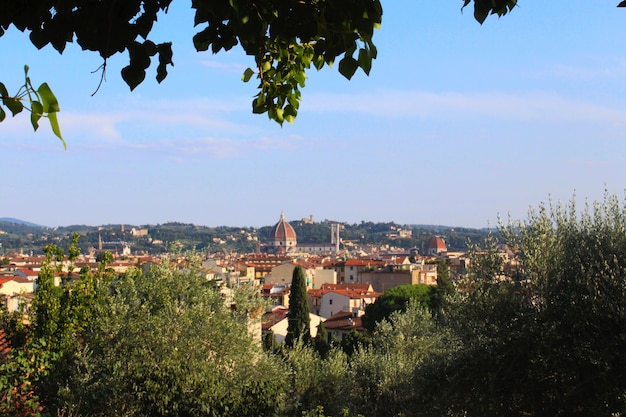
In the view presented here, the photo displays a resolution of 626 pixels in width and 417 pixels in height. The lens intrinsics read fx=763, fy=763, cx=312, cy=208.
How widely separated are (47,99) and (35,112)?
→ 74mm

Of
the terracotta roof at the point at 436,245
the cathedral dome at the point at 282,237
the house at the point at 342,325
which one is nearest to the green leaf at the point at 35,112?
the house at the point at 342,325

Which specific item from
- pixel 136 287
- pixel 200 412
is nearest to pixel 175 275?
pixel 136 287

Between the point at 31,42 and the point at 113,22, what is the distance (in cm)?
25

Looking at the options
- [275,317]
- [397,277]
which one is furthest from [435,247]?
[275,317]

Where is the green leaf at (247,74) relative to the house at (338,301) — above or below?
above

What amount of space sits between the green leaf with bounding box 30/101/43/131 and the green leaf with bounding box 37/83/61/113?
4cm

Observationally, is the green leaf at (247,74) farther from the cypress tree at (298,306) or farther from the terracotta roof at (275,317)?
the terracotta roof at (275,317)

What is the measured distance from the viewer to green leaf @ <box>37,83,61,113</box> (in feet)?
5.95

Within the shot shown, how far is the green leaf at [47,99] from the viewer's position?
1812mm

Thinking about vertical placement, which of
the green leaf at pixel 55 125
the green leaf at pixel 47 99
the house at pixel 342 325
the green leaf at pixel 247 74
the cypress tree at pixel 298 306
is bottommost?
the house at pixel 342 325

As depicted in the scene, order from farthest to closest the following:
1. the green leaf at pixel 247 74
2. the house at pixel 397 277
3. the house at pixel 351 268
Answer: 1. the house at pixel 351 268
2. the house at pixel 397 277
3. the green leaf at pixel 247 74

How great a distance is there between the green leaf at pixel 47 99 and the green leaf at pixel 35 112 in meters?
0.04

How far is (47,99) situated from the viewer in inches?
71.4

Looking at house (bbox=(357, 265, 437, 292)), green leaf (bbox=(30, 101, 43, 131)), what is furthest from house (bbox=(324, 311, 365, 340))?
green leaf (bbox=(30, 101, 43, 131))
